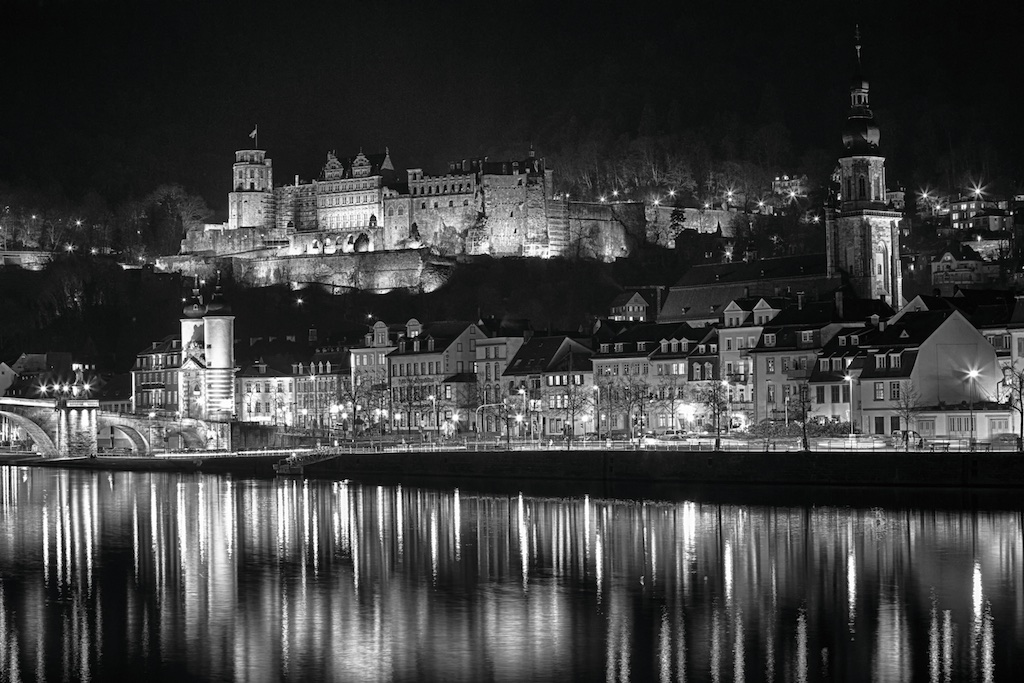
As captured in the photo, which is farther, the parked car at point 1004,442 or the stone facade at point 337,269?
the stone facade at point 337,269

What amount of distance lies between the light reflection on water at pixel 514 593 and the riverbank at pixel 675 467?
12.6 ft

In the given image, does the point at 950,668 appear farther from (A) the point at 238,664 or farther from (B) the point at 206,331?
(B) the point at 206,331

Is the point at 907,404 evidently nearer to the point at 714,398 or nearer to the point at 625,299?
the point at 714,398

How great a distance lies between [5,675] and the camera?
31.2m

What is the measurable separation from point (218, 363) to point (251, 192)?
69.4 meters

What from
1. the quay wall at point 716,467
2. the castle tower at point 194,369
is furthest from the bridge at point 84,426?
the quay wall at point 716,467

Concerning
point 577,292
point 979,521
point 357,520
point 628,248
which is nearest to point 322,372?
point 577,292

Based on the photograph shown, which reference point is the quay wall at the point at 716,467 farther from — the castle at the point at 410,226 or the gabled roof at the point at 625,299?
the castle at the point at 410,226

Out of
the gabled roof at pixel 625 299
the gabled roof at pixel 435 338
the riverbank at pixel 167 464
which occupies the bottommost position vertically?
the riverbank at pixel 167 464

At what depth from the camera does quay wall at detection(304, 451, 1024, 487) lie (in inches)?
2111

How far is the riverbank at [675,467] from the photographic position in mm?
53719

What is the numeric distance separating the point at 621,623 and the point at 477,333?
198 feet

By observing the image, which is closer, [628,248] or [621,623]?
[621,623]

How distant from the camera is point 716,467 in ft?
194
